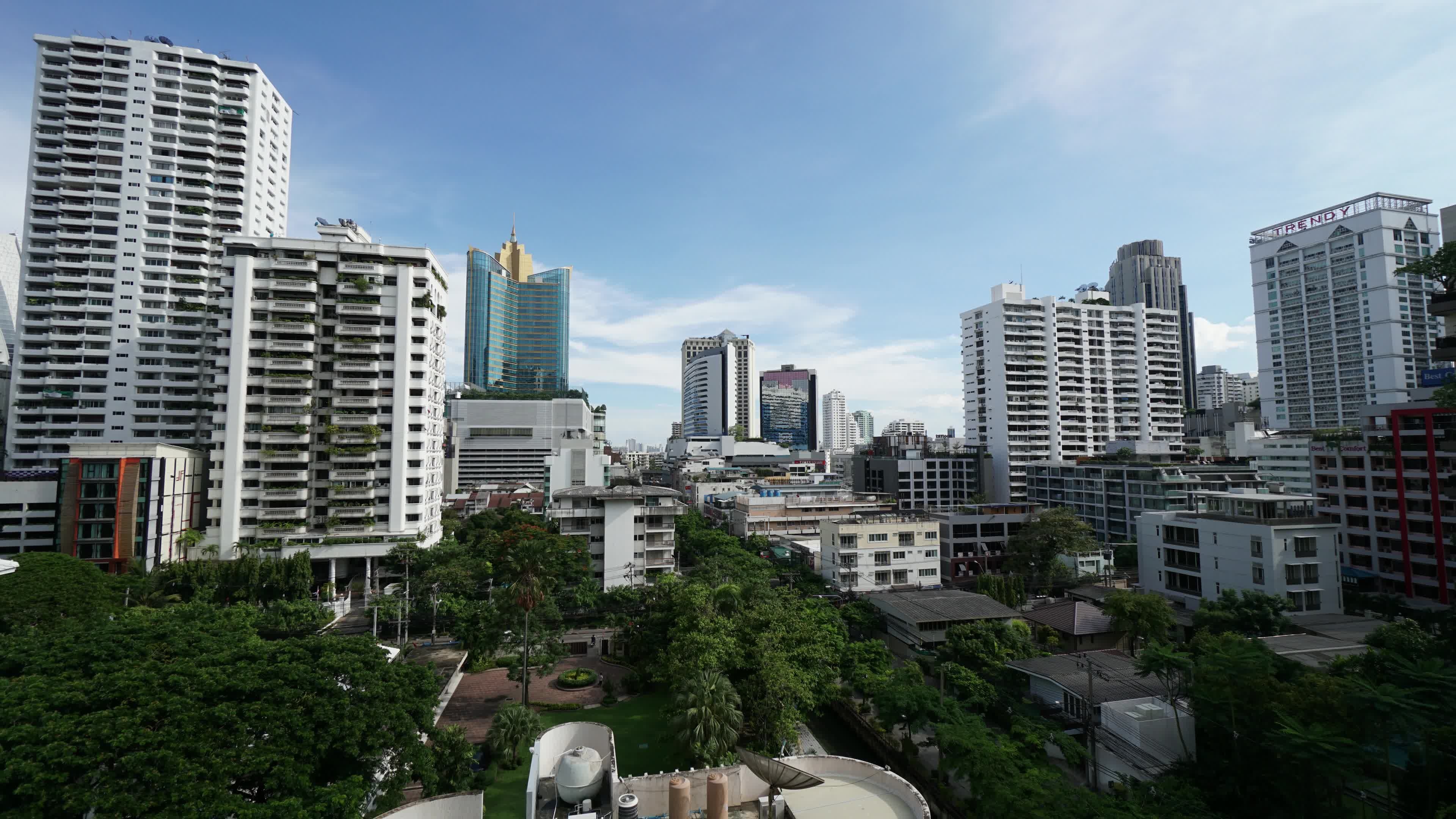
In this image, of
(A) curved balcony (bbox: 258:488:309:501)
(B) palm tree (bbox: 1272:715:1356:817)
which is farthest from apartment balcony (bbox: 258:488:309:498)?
(B) palm tree (bbox: 1272:715:1356:817)

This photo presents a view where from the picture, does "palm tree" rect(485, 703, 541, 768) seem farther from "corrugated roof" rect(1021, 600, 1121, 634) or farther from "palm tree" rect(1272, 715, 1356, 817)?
"corrugated roof" rect(1021, 600, 1121, 634)

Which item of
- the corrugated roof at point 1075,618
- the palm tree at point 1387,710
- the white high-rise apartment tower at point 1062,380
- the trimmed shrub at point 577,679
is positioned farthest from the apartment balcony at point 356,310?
the white high-rise apartment tower at point 1062,380

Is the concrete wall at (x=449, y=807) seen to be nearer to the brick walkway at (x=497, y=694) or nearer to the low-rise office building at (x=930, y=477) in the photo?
the brick walkway at (x=497, y=694)

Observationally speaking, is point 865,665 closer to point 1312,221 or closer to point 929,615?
point 929,615

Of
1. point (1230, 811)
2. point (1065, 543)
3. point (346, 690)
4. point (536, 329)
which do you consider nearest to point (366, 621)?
point (346, 690)

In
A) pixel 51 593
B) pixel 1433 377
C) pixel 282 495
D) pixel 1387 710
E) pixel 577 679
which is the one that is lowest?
pixel 577 679

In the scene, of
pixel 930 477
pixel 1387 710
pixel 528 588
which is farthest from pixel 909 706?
pixel 930 477
